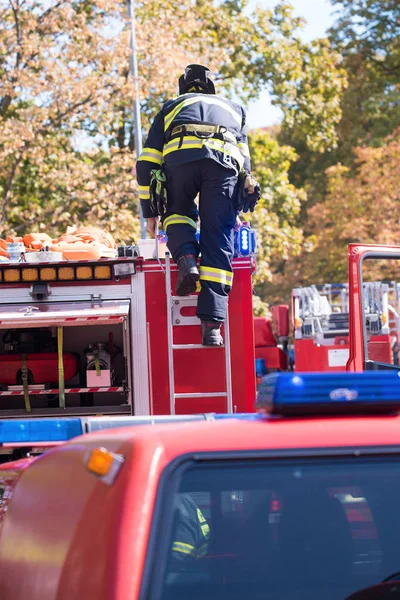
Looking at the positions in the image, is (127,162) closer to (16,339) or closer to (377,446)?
(16,339)

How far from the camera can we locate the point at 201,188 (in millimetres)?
6719

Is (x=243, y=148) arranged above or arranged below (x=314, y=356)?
above

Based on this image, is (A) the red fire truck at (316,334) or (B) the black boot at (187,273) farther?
(A) the red fire truck at (316,334)

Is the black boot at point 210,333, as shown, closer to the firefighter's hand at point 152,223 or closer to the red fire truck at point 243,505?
the firefighter's hand at point 152,223

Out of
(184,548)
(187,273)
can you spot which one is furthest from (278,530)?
(187,273)

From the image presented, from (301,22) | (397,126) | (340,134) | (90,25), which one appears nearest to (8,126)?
(90,25)

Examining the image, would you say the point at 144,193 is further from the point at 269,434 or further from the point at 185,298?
the point at 269,434

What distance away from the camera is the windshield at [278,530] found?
7.44 feet

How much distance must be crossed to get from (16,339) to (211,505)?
5050 millimetres

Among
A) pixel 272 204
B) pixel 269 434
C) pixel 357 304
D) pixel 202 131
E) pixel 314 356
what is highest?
pixel 272 204

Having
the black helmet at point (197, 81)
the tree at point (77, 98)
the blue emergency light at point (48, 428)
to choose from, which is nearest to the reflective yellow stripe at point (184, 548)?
the blue emergency light at point (48, 428)

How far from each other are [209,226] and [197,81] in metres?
1.03

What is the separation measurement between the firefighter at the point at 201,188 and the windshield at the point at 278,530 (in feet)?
14.0

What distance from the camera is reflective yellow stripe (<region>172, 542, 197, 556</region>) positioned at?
2264 mm
